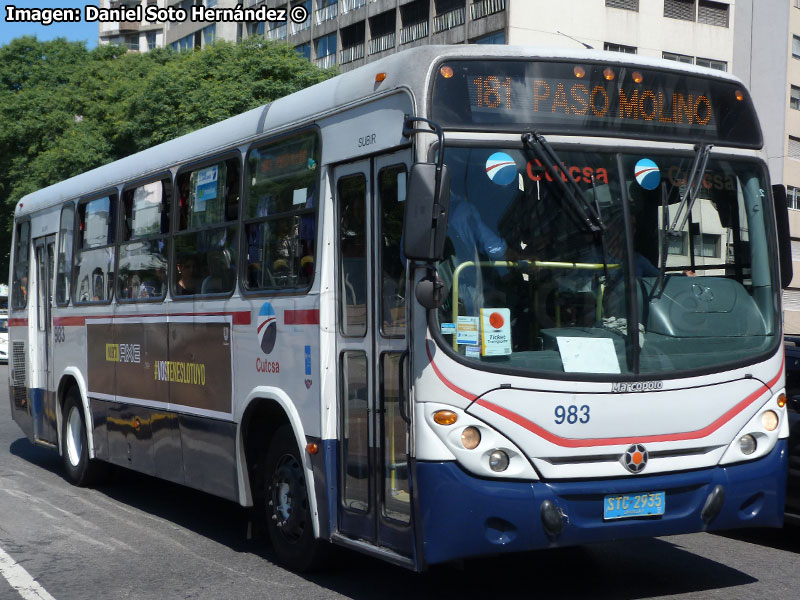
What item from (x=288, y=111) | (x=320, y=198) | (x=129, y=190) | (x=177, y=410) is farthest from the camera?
(x=129, y=190)

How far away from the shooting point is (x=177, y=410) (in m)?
9.20

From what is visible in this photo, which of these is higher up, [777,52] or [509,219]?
[777,52]

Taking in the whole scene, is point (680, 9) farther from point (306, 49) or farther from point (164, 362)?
point (164, 362)

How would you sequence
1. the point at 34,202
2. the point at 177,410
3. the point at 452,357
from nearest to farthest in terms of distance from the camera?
the point at 452,357 → the point at 177,410 → the point at 34,202

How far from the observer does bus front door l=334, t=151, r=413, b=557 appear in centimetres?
634

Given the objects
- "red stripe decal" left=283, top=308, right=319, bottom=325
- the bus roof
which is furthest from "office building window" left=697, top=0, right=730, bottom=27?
"red stripe decal" left=283, top=308, right=319, bottom=325

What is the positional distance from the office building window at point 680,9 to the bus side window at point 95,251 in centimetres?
3268

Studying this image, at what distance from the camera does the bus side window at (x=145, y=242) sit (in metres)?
9.59

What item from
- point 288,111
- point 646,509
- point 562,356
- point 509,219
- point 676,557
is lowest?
point 676,557

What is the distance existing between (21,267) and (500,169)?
29.8ft

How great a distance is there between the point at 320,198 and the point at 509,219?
5.10ft

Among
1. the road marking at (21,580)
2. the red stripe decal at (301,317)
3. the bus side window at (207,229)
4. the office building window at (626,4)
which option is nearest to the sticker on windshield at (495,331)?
the red stripe decal at (301,317)

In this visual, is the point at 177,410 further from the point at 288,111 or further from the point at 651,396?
the point at 651,396

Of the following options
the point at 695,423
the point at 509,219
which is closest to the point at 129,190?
the point at 509,219
